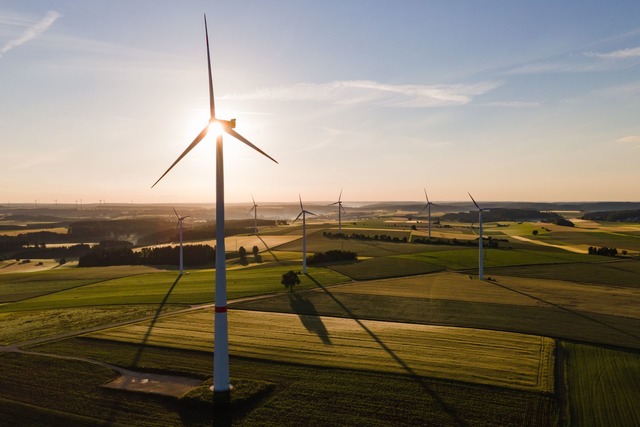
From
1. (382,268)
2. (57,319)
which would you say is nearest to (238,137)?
(57,319)

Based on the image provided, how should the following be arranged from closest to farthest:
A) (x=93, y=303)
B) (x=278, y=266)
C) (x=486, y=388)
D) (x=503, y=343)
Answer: (x=486, y=388)
(x=503, y=343)
(x=93, y=303)
(x=278, y=266)

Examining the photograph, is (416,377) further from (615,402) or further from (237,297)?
(237,297)

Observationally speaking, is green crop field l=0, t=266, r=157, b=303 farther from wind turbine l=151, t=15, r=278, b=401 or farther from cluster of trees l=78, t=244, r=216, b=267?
wind turbine l=151, t=15, r=278, b=401

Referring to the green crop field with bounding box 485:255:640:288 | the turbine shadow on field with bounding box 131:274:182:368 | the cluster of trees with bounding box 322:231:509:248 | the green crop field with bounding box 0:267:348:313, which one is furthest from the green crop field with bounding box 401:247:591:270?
the turbine shadow on field with bounding box 131:274:182:368

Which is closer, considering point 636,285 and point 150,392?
point 150,392

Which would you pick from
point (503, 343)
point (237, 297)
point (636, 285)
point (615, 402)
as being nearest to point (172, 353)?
point (237, 297)

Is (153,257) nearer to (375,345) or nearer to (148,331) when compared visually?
(148,331)

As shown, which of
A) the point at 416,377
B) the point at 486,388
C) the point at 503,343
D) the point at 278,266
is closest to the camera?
the point at 486,388
